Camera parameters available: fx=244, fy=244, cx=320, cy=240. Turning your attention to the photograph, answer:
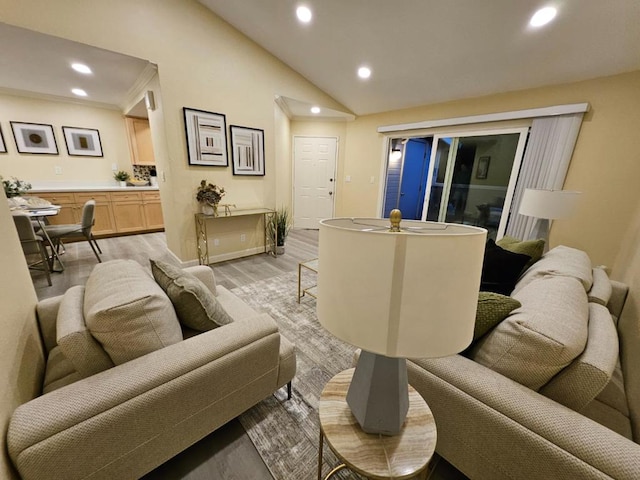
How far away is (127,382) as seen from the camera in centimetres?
80

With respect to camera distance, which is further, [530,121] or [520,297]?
[530,121]

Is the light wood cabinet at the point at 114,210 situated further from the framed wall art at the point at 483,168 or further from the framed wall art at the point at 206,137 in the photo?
the framed wall art at the point at 483,168

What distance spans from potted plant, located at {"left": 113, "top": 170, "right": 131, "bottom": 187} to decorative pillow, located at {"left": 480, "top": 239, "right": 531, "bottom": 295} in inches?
238

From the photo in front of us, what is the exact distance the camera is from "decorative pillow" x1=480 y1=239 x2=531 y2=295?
1.54 meters

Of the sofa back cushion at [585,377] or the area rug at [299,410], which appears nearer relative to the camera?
the sofa back cushion at [585,377]

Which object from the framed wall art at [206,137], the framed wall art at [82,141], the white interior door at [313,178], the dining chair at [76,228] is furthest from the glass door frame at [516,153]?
the framed wall art at [82,141]

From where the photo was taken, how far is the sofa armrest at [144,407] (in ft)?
2.25

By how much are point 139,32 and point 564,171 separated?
489 cm

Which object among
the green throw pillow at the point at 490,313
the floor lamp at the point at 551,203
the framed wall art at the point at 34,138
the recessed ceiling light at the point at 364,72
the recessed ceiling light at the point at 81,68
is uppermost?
the recessed ceiling light at the point at 364,72

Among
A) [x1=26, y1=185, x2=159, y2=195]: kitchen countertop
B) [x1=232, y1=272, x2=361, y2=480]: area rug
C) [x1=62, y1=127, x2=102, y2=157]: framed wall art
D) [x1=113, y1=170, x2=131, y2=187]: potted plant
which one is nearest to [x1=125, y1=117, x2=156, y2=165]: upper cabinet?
[x1=113, y1=170, x2=131, y2=187]: potted plant

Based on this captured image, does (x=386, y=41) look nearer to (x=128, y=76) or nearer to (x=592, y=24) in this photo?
(x=592, y=24)

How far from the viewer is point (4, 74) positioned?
313 cm

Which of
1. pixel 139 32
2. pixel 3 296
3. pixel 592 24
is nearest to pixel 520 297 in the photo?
pixel 3 296

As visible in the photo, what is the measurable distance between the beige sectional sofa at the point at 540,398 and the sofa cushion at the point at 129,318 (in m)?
1.01
